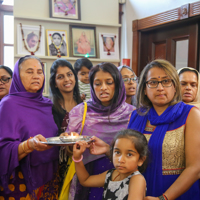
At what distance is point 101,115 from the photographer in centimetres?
203

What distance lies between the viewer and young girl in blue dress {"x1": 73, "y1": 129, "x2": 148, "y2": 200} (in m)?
1.40

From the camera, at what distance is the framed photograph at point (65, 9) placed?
4.51 meters

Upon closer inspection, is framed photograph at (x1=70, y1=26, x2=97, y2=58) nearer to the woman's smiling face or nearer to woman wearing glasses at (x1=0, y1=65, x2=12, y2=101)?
woman wearing glasses at (x1=0, y1=65, x2=12, y2=101)

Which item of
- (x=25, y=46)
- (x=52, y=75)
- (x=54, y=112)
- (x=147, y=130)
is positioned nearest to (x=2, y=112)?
(x=54, y=112)

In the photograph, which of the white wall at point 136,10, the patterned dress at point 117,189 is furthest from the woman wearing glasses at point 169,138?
the white wall at point 136,10

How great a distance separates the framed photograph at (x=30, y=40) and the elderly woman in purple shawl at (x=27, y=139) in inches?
95.6

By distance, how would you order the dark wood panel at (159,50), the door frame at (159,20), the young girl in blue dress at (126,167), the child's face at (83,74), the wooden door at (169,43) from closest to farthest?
1. the young girl in blue dress at (126,167)
2. the child's face at (83,74)
3. the door frame at (159,20)
4. the wooden door at (169,43)
5. the dark wood panel at (159,50)

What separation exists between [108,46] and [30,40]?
56.3 inches

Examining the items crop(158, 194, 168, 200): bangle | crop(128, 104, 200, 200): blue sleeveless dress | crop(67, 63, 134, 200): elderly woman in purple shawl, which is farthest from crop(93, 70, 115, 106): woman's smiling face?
crop(158, 194, 168, 200): bangle

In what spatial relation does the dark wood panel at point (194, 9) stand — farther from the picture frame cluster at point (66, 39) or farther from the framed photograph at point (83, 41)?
the framed photograph at point (83, 41)

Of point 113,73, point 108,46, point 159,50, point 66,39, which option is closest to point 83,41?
point 66,39

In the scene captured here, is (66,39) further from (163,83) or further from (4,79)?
(163,83)

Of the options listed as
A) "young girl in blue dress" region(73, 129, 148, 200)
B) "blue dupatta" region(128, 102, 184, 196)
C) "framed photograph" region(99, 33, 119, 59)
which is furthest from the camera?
"framed photograph" region(99, 33, 119, 59)

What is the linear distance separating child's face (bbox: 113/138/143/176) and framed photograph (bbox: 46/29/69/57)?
10.7 ft
